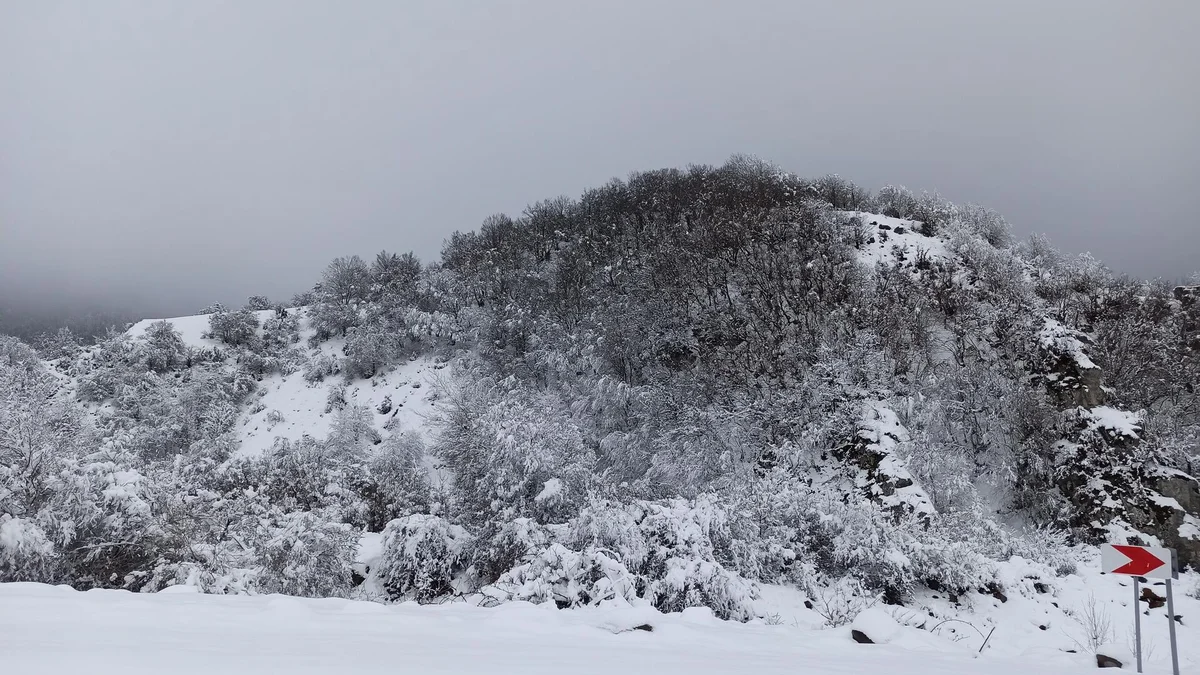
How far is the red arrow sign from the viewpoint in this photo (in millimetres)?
5633

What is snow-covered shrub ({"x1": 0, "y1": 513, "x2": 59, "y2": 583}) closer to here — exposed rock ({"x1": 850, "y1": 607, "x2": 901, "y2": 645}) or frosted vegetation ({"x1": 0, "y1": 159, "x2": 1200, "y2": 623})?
frosted vegetation ({"x1": 0, "y1": 159, "x2": 1200, "y2": 623})

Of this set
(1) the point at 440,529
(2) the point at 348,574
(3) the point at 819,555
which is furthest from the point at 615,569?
(2) the point at 348,574

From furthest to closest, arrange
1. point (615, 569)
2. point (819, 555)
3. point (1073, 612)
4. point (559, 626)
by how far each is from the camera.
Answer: point (819, 555) < point (1073, 612) < point (615, 569) < point (559, 626)

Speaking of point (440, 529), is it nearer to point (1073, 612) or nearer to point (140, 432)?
point (1073, 612)

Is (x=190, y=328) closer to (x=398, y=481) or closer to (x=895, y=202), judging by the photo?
(x=398, y=481)

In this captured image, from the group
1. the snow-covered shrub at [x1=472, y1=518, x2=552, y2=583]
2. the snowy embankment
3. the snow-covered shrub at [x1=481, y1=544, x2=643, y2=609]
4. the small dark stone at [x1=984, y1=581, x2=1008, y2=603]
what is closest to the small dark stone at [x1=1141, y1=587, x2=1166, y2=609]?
the small dark stone at [x1=984, y1=581, x2=1008, y2=603]

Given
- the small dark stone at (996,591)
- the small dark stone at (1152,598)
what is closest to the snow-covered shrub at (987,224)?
the small dark stone at (1152,598)

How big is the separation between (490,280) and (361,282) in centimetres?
1007

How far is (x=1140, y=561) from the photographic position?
573cm

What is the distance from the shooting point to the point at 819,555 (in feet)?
36.3

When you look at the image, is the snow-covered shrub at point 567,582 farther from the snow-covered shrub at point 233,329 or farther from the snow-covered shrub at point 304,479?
the snow-covered shrub at point 233,329

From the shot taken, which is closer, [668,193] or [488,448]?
[488,448]

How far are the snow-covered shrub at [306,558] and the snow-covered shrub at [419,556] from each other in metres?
1.00

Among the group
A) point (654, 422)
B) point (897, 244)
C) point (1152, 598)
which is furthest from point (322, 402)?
point (1152, 598)
